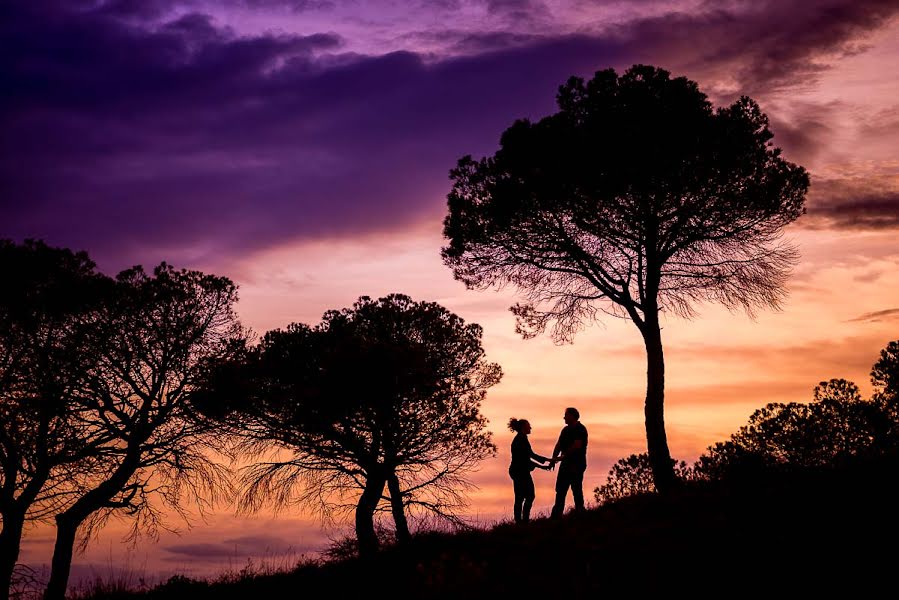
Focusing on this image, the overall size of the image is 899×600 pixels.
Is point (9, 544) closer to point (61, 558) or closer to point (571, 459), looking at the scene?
point (61, 558)

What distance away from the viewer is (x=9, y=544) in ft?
76.8

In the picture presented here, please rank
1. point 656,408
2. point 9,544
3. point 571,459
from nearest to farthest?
point 571,459 < point 656,408 < point 9,544

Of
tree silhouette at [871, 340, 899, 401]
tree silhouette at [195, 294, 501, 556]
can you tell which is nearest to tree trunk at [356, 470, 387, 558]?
tree silhouette at [195, 294, 501, 556]

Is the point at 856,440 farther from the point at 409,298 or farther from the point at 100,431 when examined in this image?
the point at 100,431

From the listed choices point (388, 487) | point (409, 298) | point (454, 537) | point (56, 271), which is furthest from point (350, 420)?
point (454, 537)

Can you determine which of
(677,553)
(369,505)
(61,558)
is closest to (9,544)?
(61,558)

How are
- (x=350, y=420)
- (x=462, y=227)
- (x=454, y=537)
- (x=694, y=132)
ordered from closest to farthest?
(x=454, y=537) → (x=694, y=132) → (x=462, y=227) → (x=350, y=420)

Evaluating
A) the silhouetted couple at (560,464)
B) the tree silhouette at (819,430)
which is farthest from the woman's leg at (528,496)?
the tree silhouette at (819,430)

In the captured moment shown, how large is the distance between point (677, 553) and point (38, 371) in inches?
839

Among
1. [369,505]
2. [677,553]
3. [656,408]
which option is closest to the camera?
[677,553]

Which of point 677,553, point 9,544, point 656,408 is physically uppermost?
point 656,408

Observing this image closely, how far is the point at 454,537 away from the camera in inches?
580

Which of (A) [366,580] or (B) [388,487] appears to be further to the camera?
(B) [388,487]

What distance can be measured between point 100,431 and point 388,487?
10.5 m
